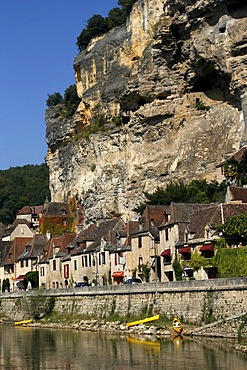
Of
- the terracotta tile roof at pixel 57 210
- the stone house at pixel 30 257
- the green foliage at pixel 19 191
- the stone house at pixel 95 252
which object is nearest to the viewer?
the stone house at pixel 95 252

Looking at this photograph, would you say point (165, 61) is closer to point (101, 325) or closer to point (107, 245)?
point (107, 245)

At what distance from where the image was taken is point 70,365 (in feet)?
105

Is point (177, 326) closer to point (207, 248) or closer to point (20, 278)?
point (207, 248)

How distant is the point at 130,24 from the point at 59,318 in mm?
45567

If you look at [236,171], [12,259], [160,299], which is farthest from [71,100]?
[160,299]

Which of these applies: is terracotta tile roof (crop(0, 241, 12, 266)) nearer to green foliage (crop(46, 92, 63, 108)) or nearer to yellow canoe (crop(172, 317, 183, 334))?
green foliage (crop(46, 92, 63, 108))

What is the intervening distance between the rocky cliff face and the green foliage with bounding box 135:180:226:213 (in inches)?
142

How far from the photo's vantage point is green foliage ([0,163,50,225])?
132 meters

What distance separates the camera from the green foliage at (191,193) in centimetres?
6062

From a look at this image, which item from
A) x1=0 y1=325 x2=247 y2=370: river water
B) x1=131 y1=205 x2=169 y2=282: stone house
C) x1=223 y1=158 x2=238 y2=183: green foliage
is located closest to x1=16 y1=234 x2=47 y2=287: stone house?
x1=131 y1=205 x2=169 y2=282: stone house

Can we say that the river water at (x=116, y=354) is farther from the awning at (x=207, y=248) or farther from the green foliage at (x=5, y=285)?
the green foliage at (x=5, y=285)

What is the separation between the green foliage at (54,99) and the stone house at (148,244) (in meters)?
55.9

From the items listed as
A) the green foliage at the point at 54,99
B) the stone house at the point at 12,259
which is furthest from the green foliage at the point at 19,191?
the stone house at the point at 12,259

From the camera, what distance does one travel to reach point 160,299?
41.5 metres
